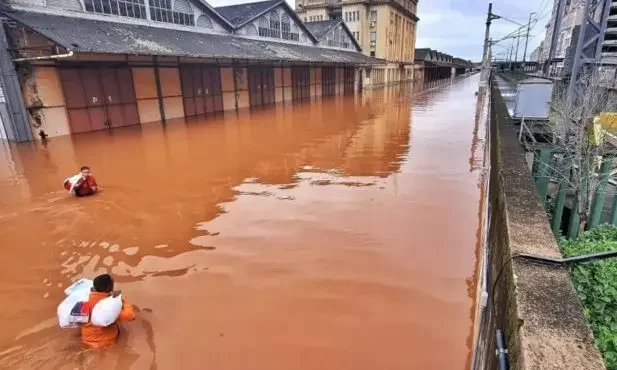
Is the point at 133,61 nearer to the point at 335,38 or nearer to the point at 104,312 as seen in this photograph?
the point at 104,312

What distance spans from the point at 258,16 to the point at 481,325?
85.4 ft

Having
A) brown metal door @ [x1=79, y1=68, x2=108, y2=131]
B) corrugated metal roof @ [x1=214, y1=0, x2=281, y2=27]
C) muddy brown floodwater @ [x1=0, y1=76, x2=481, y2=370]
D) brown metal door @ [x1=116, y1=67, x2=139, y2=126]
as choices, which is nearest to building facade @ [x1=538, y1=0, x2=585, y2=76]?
muddy brown floodwater @ [x1=0, y1=76, x2=481, y2=370]

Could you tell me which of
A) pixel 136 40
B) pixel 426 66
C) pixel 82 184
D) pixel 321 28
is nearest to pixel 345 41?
pixel 321 28

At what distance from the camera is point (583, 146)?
738cm

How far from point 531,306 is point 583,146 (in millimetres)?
6739

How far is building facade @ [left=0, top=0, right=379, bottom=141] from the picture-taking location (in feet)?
41.9

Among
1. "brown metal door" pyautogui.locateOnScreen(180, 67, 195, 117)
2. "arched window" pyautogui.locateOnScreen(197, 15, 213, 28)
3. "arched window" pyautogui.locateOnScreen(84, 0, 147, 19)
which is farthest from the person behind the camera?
"arched window" pyautogui.locateOnScreen(197, 15, 213, 28)

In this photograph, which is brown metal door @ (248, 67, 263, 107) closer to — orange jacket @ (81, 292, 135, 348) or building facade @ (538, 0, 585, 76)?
building facade @ (538, 0, 585, 76)

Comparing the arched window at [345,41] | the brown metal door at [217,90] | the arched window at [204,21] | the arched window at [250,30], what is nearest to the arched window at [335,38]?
the arched window at [345,41]

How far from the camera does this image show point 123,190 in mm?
7973

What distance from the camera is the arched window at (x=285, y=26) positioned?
92.9ft

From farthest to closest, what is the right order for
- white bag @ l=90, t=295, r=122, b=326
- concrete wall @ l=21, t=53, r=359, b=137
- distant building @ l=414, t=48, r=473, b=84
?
1. distant building @ l=414, t=48, r=473, b=84
2. concrete wall @ l=21, t=53, r=359, b=137
3. white bag @ l=90, t=295, r=122, b=326

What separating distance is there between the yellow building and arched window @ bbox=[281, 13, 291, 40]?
1891 cm

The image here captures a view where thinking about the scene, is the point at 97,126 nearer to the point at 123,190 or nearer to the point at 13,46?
the point at 13,46
